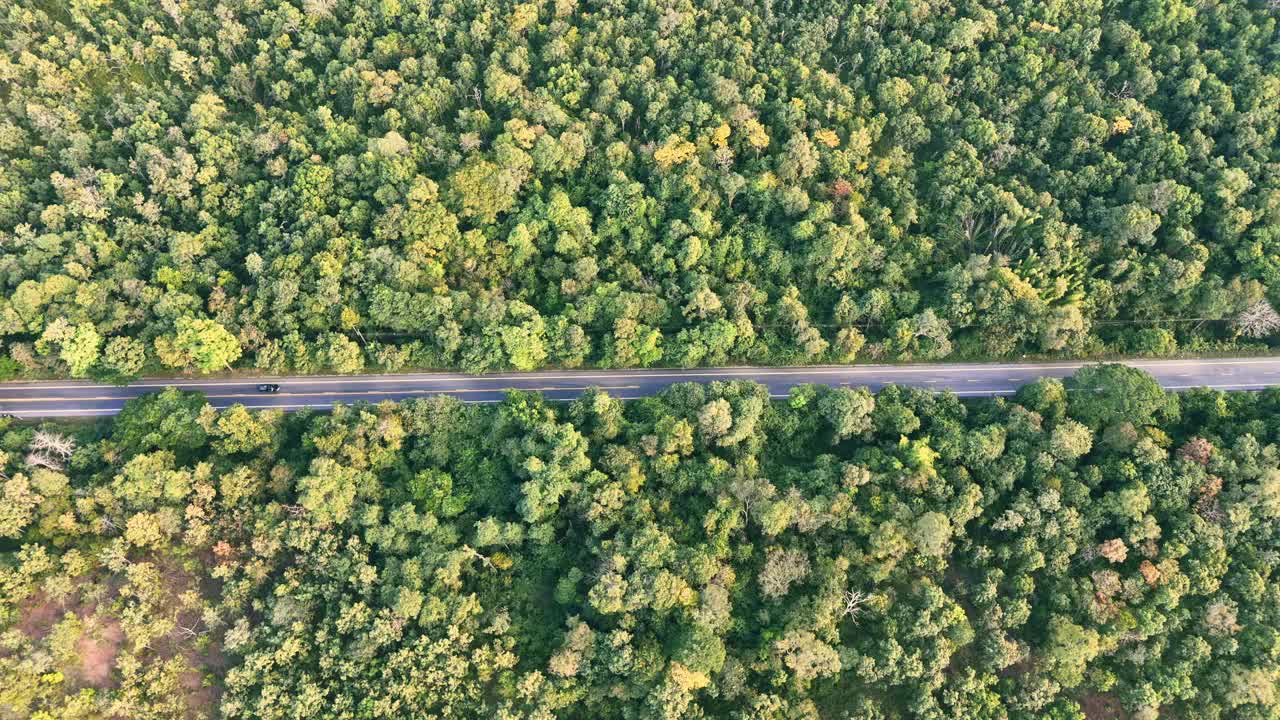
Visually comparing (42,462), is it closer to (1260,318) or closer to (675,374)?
(675,374)

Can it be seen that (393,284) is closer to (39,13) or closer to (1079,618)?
(39,13)

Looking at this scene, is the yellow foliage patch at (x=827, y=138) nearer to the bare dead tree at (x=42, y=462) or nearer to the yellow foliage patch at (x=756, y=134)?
the yellow foliage patch at (x=756, y=134)

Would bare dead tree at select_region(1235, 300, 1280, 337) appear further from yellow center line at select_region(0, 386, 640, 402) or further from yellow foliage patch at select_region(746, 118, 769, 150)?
yellow center line at select_region(0, 386, 640, 402)

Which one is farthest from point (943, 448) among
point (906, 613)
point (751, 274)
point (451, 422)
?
point (451, 422)

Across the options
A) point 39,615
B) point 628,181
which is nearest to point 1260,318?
point 628,181

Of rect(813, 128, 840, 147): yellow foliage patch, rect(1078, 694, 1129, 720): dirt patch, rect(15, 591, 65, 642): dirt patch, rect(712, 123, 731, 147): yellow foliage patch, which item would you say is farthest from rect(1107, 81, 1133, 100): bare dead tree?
rect(15, 591, 65, 642): dirt patch
